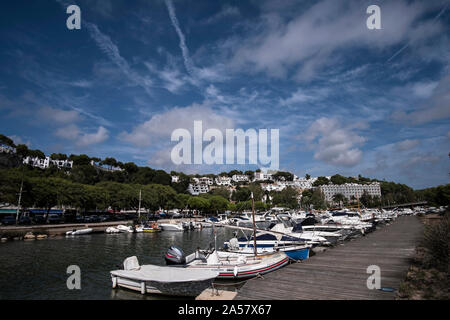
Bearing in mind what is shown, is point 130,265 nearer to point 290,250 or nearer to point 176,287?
point 176,287

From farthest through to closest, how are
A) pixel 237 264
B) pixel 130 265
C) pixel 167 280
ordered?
1. pixel 237 264
2. pixel 130 265
3. pixel 167 280

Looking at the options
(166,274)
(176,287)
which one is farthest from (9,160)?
(176,287)

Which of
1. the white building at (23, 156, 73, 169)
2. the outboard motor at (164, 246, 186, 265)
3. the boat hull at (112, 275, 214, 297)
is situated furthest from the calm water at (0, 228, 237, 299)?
the white building at (23, 156, 73, 169)

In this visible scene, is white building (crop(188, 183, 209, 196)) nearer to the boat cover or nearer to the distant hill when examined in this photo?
the distant hill

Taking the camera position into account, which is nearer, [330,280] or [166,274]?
[330,280]

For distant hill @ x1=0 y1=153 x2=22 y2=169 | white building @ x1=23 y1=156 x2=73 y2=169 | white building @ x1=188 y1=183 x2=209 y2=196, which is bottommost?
white building @ x1=188 y1=183 x2=209 y2=196

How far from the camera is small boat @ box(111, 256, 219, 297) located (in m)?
12.3

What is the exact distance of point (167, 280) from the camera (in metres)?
12.2

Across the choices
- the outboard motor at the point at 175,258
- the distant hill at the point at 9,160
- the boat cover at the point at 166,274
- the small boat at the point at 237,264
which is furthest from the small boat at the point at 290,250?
the distant hill at the point at 9,160

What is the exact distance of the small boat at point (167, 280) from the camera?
12273mm

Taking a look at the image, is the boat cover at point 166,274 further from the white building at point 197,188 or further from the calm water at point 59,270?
the white building at point 197,188

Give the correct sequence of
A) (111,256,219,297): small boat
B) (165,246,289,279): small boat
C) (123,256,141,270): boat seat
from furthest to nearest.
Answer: (165,246,289,279): small boat, (123,256,141,270): boat seat, (111,256,219,297): small boat
